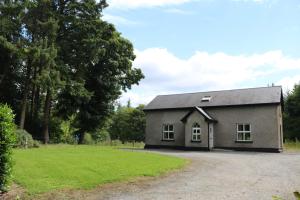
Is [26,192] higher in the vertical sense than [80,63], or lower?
lower

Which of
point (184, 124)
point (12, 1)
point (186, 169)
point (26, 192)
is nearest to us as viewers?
point (26, 192)

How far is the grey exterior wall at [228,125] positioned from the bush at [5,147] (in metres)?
22.8

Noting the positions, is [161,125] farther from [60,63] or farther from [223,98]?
[60,63]

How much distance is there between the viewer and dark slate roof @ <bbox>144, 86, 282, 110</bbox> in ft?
102

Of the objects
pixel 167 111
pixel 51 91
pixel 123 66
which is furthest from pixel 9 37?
pixel 167 111

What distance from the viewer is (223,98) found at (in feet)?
111

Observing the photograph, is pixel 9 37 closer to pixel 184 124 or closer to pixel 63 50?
pixel 63 50

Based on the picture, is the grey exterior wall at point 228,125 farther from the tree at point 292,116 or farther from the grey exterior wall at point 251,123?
the tree at point 292,116

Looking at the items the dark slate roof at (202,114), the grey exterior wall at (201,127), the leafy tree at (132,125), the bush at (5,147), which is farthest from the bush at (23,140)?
the leafy tree at (132,125)

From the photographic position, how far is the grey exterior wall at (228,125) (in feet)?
98.6

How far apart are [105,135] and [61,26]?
26658 mm

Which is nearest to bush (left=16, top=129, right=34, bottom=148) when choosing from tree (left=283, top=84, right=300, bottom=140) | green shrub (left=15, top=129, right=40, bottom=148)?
green shrub (left=15, top=129, right=40, bottom=148)

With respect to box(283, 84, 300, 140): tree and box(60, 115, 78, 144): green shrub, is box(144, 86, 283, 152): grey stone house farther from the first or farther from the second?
box(283, 84, 300, 140): tree

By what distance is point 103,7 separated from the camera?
3644cm
